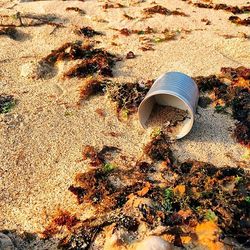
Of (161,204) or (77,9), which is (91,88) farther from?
(77,9)

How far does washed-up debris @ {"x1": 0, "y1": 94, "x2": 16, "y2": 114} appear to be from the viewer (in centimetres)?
701

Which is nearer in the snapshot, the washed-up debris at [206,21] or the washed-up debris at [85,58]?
the washed-up debris at [85,58]

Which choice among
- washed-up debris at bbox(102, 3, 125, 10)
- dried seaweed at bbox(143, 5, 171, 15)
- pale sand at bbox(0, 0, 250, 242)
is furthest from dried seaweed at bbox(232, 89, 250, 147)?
washed-up debris at bbox(102, 3, 125, 10)

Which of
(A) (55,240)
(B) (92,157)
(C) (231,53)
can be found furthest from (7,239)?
(C) (231,53)

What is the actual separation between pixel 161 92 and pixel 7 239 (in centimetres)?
298

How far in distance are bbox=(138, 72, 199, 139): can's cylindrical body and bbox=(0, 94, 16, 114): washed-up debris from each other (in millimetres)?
2277

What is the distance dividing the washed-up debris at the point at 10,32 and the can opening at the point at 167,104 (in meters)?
4.15

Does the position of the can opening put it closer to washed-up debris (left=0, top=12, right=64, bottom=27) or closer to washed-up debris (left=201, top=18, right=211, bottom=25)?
washed-up debris (left=201, top=18, right=211, bottom=25)

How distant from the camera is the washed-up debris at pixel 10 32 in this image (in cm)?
937

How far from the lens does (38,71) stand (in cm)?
794

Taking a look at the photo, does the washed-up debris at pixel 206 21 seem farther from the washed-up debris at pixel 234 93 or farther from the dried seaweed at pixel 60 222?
the dried seaweed at pixel 60 222

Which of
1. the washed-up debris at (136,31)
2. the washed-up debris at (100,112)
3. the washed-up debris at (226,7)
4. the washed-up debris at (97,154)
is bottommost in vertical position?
the washed-up debris at (226,7)

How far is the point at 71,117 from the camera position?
691 centimetres

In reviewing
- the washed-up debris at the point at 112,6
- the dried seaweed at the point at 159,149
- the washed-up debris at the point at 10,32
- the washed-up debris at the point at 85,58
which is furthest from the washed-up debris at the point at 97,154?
the washed-up debris at the point at 112,6
